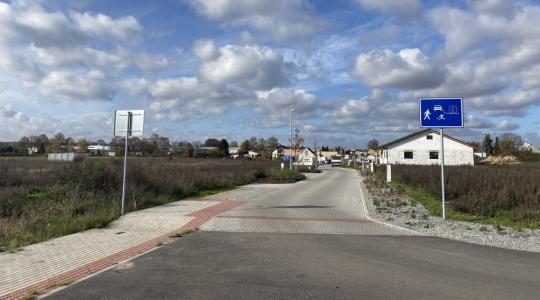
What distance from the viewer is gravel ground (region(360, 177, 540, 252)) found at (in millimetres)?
9172

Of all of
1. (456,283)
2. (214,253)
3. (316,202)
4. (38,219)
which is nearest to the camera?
(456,283)

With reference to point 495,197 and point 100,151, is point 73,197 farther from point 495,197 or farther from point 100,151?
point 100,151

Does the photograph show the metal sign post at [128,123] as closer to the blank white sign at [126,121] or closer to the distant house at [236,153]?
the blank white sign at [126,121]

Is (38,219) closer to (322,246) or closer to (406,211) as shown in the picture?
(322,246)

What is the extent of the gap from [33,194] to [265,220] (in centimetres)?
937

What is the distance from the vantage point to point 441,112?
41.4 feet

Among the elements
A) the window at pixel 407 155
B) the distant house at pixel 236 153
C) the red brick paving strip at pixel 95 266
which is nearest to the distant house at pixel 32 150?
the distant house at pixel 236 153

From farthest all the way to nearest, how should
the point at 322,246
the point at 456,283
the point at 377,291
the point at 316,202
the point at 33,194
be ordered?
the point at 316,202
the point at 33,194
the point at 322,246
the point at 456,283
the point at 377,291

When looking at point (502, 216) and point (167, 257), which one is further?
point (502, 216)

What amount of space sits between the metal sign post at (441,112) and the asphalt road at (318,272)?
14.2 feet

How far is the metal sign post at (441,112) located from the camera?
1251 cm

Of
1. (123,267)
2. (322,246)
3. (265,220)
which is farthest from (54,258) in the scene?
(265,220)

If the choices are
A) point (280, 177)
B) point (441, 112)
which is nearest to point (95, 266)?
point (441, 112)

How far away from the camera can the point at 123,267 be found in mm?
6938
